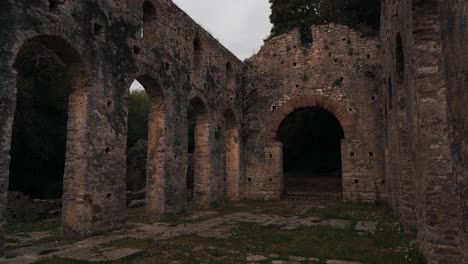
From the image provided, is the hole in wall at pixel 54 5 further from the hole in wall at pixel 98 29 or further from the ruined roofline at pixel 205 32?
the ruined roofline at pixel 205 32

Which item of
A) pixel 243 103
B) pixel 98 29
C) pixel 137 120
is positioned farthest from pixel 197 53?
pixel 137 120

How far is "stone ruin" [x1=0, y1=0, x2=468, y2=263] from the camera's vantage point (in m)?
4.38

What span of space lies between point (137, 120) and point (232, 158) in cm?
1217

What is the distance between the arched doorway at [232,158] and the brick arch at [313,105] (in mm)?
1338

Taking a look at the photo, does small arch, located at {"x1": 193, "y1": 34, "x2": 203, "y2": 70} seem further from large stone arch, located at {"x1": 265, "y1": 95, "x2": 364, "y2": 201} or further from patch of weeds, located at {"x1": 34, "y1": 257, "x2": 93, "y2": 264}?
patch of weeds, located at {"x1": 34, "y1": 257, "x2": 93, "y2": 264}

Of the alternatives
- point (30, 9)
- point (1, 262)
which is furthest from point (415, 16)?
point (1, 262)

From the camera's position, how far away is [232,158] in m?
14.6

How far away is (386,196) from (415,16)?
9.05m

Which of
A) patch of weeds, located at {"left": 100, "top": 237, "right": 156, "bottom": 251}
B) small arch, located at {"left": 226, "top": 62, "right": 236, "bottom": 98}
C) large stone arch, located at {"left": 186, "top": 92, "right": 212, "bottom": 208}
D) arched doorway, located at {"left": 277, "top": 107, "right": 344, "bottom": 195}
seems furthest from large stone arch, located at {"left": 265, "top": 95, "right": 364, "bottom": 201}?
patch of weeds, located at {"left": 100, "top": 237, "right": 156, "bottom": 251}

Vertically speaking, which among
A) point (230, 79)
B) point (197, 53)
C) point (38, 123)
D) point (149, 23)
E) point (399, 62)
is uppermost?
point (149, 23)

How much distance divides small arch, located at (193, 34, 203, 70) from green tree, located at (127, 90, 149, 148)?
11.6 meters

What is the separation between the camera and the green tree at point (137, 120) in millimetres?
23062

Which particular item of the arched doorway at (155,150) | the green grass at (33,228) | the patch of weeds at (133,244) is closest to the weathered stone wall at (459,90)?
the patch of weeds at (133,244)

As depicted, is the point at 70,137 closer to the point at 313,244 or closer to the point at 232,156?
the point at 313,244
